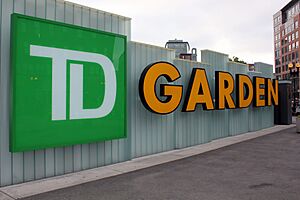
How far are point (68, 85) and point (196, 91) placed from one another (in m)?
7.14

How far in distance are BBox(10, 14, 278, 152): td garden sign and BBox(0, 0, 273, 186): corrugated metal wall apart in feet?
1.07

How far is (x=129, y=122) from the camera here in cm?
1125

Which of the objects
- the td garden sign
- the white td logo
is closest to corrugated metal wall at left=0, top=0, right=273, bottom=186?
the td garden sign

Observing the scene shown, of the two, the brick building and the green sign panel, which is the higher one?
the brick building

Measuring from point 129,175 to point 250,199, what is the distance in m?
3.65

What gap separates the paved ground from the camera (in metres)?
6.82

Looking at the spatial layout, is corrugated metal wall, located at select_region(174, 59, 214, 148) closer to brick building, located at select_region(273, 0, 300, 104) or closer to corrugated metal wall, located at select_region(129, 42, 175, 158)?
corrugated metal wall, located at select_region(129, 42, 175, 158)

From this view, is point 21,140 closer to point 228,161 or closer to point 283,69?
point 228,161

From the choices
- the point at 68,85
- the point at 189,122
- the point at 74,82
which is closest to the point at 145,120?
the point at 189,122


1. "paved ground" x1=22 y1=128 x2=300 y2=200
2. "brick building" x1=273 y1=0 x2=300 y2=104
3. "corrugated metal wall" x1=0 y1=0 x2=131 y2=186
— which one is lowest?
"paved ground" x1=22 y1=128 x2=300 y2=200

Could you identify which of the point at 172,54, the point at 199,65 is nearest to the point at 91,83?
the point at 172,54

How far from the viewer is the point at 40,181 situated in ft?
27.0

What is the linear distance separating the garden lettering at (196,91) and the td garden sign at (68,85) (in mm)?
56

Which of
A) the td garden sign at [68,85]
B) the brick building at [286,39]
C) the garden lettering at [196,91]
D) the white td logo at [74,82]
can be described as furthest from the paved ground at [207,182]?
the brick building at [286,39]
